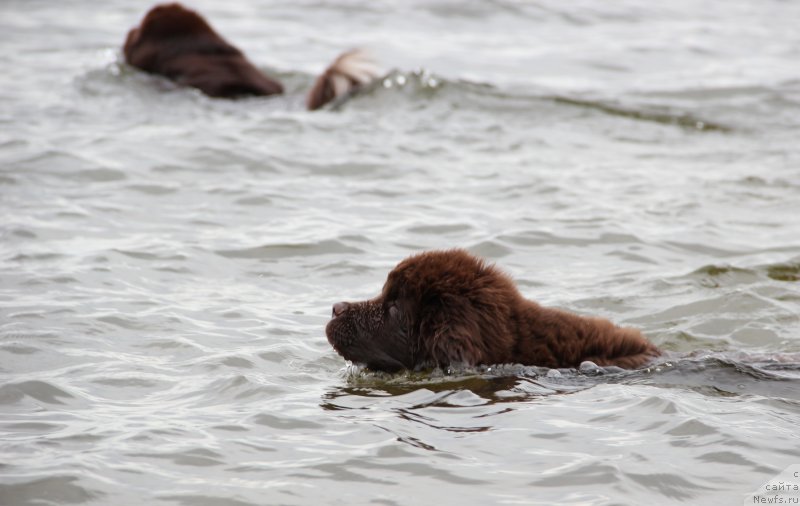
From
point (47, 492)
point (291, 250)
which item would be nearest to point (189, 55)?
point (291, 250)

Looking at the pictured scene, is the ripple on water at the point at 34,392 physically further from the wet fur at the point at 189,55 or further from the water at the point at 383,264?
the wet fur at the point at 189,55

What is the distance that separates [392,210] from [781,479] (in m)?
4.82

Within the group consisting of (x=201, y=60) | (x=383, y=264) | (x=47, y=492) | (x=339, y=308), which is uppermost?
(x=201, y=60)

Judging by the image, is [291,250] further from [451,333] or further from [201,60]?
[201,60]

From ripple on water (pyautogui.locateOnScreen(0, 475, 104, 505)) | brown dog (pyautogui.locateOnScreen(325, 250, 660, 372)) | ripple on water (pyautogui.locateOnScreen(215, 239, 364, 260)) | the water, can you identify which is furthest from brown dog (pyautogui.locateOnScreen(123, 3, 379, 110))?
ripple on water (pyautogui.locateOnScreen(0, 475, 104, 505))

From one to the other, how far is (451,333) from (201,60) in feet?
26.8

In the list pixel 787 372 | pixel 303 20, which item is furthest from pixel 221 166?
pixel 303 20

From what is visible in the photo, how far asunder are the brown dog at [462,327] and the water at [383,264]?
0.11 meters

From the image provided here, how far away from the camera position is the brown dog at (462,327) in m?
5.34

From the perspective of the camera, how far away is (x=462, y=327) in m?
5.29

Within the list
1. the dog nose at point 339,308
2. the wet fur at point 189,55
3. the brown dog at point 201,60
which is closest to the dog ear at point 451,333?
the dog nose at point 339,308

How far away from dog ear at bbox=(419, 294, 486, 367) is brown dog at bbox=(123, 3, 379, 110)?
6.77m

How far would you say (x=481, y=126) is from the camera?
11.5 meters

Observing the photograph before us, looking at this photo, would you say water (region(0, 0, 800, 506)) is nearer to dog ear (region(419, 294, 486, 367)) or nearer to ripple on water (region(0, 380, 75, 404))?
ripple on water (region(0, 380, 75, 404))
